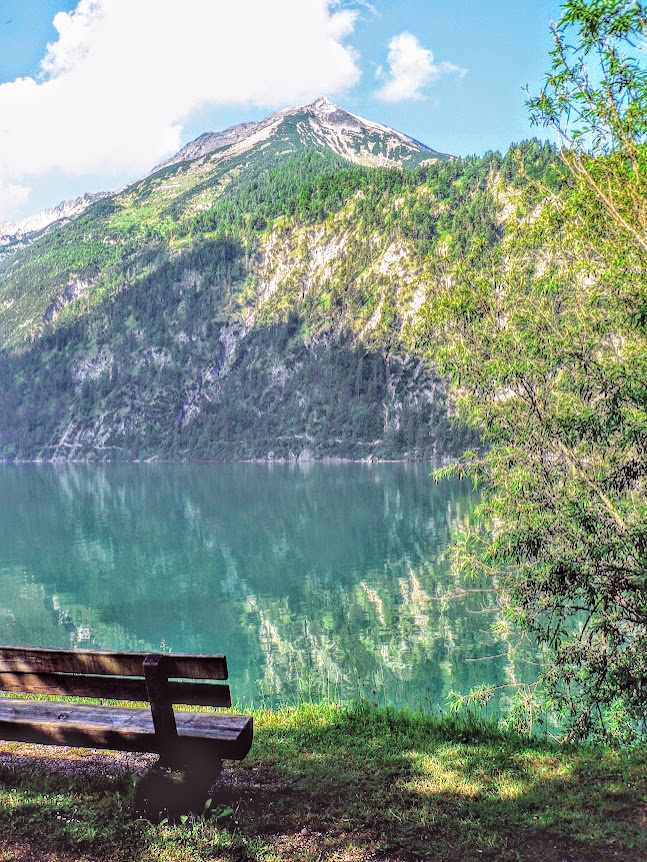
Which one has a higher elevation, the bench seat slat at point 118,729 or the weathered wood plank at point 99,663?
the weathered wood plank at point 99,663

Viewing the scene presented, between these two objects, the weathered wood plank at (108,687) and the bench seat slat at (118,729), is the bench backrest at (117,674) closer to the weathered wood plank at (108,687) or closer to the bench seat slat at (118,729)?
the weathered wood plank at (108,687)

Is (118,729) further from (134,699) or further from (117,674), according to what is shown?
(117,674)

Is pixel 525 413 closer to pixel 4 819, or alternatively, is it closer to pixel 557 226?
pixel 557 226

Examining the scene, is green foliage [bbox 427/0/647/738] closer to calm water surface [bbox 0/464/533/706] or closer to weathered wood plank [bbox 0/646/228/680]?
calm water surface [bbox 0/464/533/706]

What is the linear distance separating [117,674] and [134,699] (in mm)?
292

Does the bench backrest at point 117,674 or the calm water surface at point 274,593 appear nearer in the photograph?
the bench backrest at point 117,674

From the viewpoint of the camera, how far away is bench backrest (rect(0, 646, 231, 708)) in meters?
5.74

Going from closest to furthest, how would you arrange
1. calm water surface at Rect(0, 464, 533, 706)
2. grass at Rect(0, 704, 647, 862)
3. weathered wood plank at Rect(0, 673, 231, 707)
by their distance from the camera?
1. grass at Rect(0, 704, 647, 862)
2. weathered wood plank at Rect(0, 673, 231, 707)
3. calm water surface at Rect(0, 464, 533, 706)

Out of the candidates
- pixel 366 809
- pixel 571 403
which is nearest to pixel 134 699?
pixel 366 809

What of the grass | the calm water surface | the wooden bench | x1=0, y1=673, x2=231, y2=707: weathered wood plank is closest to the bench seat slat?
the wooden bench

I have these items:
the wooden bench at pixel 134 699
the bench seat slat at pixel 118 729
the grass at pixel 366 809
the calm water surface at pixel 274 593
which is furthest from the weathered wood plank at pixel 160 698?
the calm water surface at pixel 274 593

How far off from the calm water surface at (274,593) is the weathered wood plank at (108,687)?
4.91m

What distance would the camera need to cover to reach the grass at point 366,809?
554cm

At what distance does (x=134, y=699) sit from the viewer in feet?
19.6
